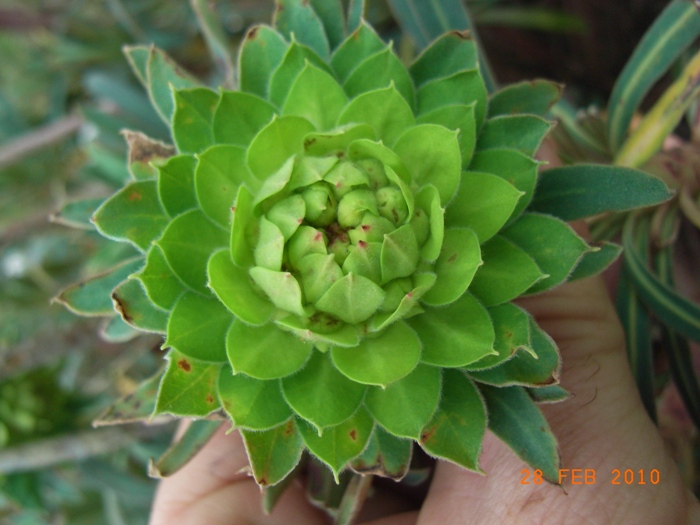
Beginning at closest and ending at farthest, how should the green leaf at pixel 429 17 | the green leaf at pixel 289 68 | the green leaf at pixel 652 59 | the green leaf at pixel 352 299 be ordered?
the green leaf at pixel 352 299, the green leaf at pixel 289 68, the green leaf at pixel 652 59, the green leaf at pixel 429 17

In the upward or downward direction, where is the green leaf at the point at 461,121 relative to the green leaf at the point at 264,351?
upward

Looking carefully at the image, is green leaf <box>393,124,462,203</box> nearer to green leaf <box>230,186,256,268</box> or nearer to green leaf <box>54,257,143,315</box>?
green leaf <box>230,186,256,268</box>

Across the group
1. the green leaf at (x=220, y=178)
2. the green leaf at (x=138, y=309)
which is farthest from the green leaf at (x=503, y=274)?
the green leaf at (x=138, y=309)

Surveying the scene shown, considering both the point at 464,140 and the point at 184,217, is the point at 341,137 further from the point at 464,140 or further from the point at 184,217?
the point at 184,217

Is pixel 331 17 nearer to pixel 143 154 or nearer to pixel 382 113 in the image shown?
pixel 382 113

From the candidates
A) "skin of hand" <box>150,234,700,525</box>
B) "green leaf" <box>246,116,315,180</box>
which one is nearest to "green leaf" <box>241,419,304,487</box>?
"skin of hand" <box>150,234,700,525</box>

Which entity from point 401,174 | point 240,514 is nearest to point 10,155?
point 240,514

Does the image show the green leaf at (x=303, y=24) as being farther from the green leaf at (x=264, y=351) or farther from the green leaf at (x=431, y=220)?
the green leaf at (x=264, y=351)
